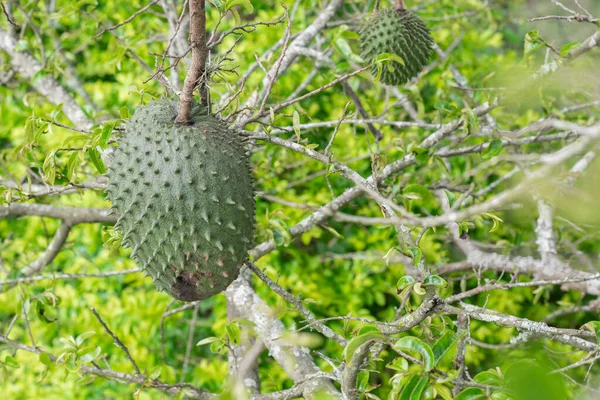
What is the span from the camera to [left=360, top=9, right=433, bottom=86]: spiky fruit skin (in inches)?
92.1

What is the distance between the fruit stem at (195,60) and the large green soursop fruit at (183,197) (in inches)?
1.5

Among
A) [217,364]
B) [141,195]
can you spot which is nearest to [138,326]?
[217,364]

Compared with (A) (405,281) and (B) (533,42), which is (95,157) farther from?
(B) (533,42)

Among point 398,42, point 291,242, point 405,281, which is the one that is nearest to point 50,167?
point 405,281

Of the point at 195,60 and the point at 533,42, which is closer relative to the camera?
the point at 195,60

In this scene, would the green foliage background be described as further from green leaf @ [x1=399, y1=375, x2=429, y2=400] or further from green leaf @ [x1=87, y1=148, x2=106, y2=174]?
green leaf @ [x1=399, y1=375, x2=429, y2=400]

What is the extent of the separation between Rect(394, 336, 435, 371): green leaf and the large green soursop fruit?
535 millimetres

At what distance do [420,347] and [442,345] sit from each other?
0.27 feet

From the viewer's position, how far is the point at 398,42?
2.34m

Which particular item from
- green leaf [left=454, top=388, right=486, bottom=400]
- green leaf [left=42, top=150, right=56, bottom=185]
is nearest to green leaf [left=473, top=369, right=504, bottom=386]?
green leaf [left=454, top=388, right=486, bottom=400]

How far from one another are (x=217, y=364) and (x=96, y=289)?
1038mm

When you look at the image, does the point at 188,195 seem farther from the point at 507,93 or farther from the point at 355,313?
the point at 355,313

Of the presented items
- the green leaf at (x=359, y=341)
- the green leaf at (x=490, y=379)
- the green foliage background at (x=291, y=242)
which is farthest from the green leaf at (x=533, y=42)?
the green leaf at (x=359, y=341)

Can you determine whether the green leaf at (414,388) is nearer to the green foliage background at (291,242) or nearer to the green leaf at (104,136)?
the green leaf at (104,136)
